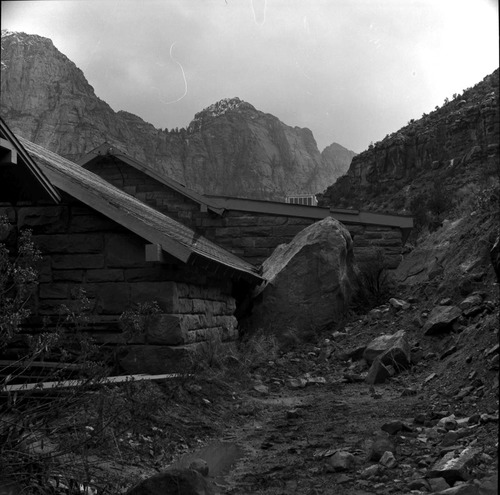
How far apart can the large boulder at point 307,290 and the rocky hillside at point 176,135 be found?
89.1 metres

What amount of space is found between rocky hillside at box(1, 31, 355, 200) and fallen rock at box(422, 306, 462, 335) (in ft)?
304

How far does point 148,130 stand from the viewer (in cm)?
12781

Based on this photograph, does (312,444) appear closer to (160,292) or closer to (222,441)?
(222,441)

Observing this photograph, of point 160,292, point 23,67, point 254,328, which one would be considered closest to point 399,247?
point 254,328

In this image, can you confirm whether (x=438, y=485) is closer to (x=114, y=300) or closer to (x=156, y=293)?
(x=156, y=293)

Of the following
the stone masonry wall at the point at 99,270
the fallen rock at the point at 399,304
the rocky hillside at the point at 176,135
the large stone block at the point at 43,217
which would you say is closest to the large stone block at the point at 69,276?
the stone masonry wall at the point at 99,270

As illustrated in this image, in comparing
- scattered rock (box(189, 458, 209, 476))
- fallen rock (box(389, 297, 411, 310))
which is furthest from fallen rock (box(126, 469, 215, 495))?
fallen rock (box(389, 297, 411, 310))

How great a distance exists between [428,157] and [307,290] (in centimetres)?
3056

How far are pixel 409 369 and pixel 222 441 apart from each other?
12.1 feet

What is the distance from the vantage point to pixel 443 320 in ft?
31.9

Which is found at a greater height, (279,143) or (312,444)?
(279,143)

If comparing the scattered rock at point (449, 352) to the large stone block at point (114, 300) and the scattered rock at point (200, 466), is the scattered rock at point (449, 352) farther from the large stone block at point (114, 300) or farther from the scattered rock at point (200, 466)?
the scattered rock at point (200, 466)

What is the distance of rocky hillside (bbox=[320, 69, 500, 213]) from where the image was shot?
1392 inches

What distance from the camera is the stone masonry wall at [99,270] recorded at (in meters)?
8.16
